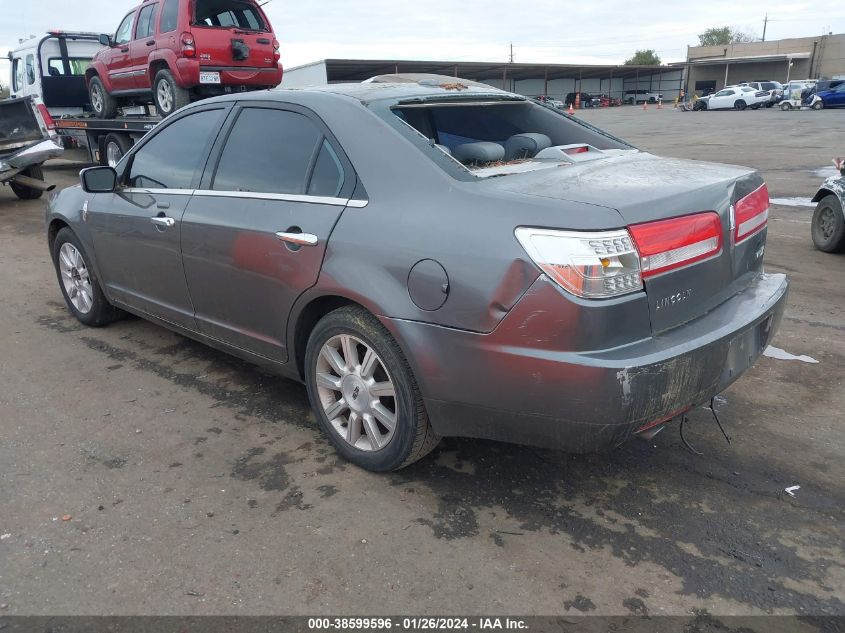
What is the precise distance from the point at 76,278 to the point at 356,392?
3230mm

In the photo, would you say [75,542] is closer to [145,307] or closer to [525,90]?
[145,307]

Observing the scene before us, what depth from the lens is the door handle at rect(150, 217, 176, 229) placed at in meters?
3.84

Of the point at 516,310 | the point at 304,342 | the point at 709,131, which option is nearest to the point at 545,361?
the point at 516,310

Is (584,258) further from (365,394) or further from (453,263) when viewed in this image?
(365,394)

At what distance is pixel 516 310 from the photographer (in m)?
2.40

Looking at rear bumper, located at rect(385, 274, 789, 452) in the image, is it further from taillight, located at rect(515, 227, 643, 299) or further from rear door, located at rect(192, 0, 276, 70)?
rear door, located at rect(192, 0, 276, 70)

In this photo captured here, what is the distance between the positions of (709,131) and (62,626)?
89.2 ft

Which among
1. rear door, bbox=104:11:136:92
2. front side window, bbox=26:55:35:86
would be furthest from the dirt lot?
front side window, bbox=26:55:35:86

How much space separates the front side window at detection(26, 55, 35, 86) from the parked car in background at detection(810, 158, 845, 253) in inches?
603

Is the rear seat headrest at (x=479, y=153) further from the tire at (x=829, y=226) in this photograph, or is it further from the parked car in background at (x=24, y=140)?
the parked car in background at (x=24, y=140)

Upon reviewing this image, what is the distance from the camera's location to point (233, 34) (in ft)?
35.3

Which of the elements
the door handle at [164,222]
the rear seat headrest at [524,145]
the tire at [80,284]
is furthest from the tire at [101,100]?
the rear seat headrest at [524,145]

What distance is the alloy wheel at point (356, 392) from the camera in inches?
117

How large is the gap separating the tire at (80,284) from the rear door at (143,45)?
6759 mm
